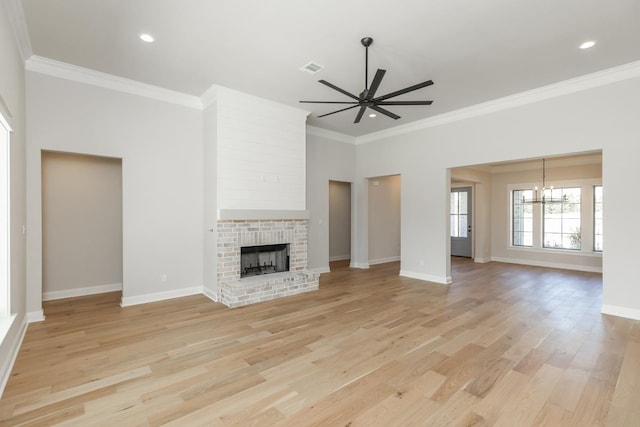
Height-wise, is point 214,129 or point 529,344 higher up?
point 214,129

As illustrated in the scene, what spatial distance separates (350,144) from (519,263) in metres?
5.64

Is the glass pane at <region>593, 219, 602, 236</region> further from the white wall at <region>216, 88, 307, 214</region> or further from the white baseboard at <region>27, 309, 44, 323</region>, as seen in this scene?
the white baseboard at <region>27, 309, 44, 323</region>

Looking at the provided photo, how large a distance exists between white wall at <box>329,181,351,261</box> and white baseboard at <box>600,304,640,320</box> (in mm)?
5726

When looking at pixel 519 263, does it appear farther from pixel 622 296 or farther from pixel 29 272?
pixel 29 272

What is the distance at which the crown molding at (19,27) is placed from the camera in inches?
109

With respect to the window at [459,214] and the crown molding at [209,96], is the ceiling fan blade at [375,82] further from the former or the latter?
the window at [459,214]

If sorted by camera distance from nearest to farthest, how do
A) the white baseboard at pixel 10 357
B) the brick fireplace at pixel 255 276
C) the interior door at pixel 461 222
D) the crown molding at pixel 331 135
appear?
the white baseboard at pixel 10 357
the brick fireplace at pixel 255 276
the crown molding at pixel 331 135
the interior door at pixel 461 222

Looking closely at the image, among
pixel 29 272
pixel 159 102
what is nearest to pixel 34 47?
pixel 159 102

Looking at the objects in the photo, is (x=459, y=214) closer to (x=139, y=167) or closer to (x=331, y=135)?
(x=331, y=135)

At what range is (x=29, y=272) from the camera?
372cm

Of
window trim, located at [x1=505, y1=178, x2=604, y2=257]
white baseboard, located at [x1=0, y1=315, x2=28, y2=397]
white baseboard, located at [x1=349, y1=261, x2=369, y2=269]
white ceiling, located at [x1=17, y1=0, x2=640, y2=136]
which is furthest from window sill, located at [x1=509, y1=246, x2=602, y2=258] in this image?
white baseboard, located at [x1=0, y1=315, x2=28, y2=397]

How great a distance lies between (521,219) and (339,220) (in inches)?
200

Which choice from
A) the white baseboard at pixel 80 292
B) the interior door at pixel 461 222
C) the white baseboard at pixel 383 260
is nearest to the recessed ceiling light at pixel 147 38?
the white baseboard at pixel 80 292

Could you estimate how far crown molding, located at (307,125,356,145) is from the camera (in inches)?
263
